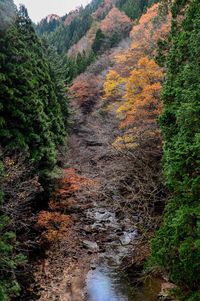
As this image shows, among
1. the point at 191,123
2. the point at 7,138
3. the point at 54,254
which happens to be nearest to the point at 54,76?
the point at 7,138

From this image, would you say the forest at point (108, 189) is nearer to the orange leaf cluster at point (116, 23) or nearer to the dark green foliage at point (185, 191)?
the dark green foliage at point (185, 191)

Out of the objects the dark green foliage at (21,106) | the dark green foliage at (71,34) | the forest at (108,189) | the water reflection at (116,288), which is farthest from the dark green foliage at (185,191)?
the dark green foliage at (71,34)

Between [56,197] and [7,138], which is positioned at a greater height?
[7,138]

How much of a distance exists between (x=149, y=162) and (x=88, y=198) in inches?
188

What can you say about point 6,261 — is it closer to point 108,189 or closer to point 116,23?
point 108,189

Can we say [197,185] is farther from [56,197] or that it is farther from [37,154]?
[56,197]

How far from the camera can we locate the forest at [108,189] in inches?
398

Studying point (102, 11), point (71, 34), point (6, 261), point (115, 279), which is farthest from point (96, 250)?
point (102, 11)

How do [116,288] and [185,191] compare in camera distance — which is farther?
[116,288]

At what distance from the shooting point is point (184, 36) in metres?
13.7

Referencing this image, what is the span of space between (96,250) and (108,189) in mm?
3353

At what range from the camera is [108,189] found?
67.2 ft

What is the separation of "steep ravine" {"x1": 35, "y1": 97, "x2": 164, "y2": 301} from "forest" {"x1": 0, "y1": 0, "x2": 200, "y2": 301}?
0.06 meters

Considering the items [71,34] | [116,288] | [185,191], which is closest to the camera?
[185,191]
